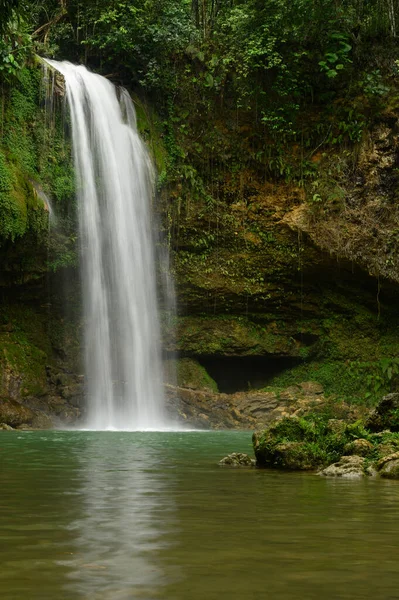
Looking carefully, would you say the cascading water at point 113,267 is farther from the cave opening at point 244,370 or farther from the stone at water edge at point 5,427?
the cave opening at point 244,370

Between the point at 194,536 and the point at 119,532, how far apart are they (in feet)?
1.38

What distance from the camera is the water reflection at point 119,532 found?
2.96m

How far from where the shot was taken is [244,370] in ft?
82.1

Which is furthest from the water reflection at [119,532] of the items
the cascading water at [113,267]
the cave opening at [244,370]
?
the cave opening at [244,370]

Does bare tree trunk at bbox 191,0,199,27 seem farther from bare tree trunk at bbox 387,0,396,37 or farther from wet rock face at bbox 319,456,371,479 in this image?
wet rock face at bbox 319,456,371,479

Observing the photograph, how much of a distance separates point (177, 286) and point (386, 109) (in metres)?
8.52

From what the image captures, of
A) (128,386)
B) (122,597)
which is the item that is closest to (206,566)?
(122,597)

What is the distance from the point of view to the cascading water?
20.9m

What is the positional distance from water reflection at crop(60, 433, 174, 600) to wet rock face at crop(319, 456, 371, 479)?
170 cm

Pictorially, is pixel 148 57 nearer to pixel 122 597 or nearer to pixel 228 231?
pixel 228 231

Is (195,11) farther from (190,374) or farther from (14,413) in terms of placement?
(14,413)

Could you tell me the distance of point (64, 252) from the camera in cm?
2116

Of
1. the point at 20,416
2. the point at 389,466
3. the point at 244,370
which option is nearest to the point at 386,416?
the point at 389,466

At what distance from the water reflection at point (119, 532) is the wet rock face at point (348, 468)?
1703mm
